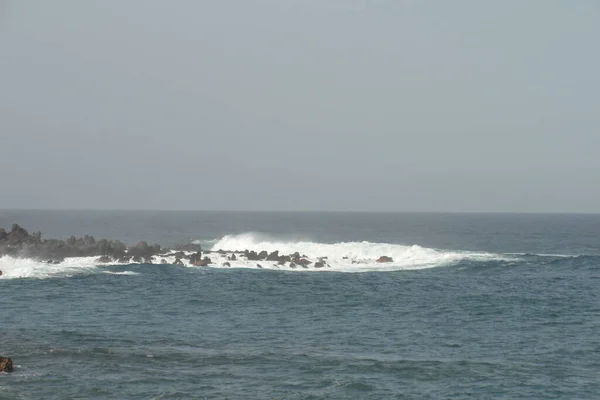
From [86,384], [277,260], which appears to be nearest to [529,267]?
[277,260]

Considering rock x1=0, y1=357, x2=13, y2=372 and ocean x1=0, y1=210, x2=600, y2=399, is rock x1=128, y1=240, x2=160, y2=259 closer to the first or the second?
ocean x1=0, y1=210, x2=600, y2=399

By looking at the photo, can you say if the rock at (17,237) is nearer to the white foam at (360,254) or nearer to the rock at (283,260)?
the white foam at (360,254)

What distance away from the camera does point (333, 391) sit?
26.8 meters

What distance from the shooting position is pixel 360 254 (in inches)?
3191

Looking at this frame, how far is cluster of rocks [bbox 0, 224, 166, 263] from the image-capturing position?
6581 centimetres

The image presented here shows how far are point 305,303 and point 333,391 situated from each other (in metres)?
19.8

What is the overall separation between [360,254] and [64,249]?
31089 mm

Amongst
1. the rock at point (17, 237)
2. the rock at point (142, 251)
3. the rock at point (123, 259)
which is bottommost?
the rock at point (123, 259)

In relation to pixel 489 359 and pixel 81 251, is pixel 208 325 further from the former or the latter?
pixel 81 251

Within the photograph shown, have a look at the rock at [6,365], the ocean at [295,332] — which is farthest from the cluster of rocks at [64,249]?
the rock at [6,365]

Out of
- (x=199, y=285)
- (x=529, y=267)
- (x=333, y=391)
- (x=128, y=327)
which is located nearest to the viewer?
(x=333, y=391)

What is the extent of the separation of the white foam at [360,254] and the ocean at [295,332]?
4587mm

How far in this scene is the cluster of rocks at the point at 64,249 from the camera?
216 feet

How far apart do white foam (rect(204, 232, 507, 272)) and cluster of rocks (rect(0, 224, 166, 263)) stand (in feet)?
24.3
